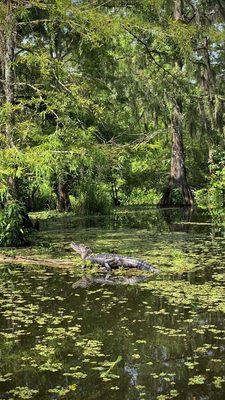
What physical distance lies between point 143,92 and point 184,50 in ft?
24.4

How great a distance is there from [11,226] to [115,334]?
15.5 feet

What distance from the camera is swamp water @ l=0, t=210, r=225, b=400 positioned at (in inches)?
116

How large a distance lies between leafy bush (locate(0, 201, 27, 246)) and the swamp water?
64.8 inches

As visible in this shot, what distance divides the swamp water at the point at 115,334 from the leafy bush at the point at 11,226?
1.65m

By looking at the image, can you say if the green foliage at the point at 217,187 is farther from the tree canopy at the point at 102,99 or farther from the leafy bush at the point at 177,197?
the leafy bush at the point at 177,197

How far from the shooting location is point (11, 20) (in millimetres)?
8562

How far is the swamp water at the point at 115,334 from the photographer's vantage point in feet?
9.71

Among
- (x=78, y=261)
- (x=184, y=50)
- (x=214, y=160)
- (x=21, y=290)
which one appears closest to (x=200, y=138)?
(x=214, y=160)

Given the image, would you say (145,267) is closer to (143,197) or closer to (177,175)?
(177,175)

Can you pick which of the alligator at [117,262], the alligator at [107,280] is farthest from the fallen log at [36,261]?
the alligator at [107,280]

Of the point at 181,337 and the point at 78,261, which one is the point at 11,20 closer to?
the point at 78,261

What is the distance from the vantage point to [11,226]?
8211mm

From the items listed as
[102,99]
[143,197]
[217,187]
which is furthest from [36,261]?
[143,197]

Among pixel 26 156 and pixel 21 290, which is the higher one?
pixel 26 156
